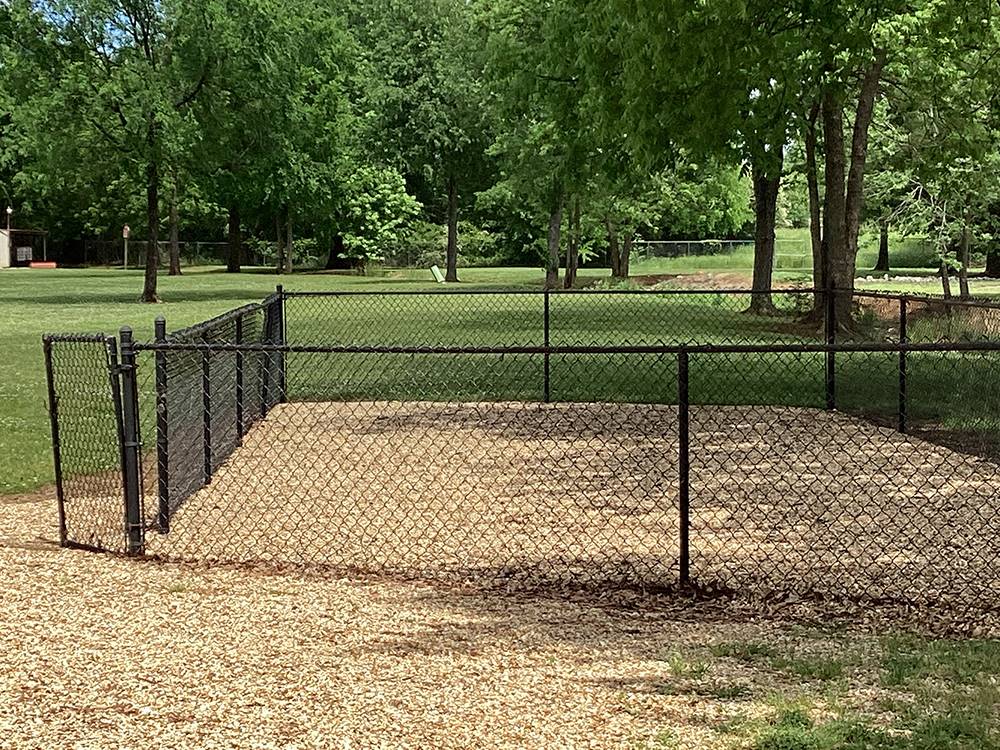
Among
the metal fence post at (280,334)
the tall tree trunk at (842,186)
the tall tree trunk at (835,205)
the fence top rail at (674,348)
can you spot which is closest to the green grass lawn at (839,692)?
the fence top rail at (674,348)

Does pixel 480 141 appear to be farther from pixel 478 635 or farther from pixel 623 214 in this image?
pixel 478 635

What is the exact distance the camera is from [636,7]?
11.8m

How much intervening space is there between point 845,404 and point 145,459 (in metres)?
7.41

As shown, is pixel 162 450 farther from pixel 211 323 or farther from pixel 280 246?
pixel 280 246

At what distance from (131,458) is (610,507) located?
123 inches

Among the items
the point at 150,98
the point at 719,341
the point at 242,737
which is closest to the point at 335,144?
the point at 150,98

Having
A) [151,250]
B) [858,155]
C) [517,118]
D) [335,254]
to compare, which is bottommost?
[335,254]

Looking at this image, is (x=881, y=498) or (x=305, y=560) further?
(x=881, y=498)

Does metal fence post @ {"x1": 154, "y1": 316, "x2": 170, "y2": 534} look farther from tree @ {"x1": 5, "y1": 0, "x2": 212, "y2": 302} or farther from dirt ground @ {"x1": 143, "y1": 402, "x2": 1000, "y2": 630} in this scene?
tree @ {"x1": 5, "y1": 0, "x2": 212, "y2": 302}

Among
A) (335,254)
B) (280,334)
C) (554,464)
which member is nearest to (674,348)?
(554,464)

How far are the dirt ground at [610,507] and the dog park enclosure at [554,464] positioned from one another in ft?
0.09

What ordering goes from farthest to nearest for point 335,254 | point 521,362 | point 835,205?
1. point 335,254
2. point 835,205
3. point 521,362

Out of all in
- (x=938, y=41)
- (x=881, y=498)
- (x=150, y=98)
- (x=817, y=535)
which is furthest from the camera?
(x=150, y=98)

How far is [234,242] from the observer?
66438 mm
